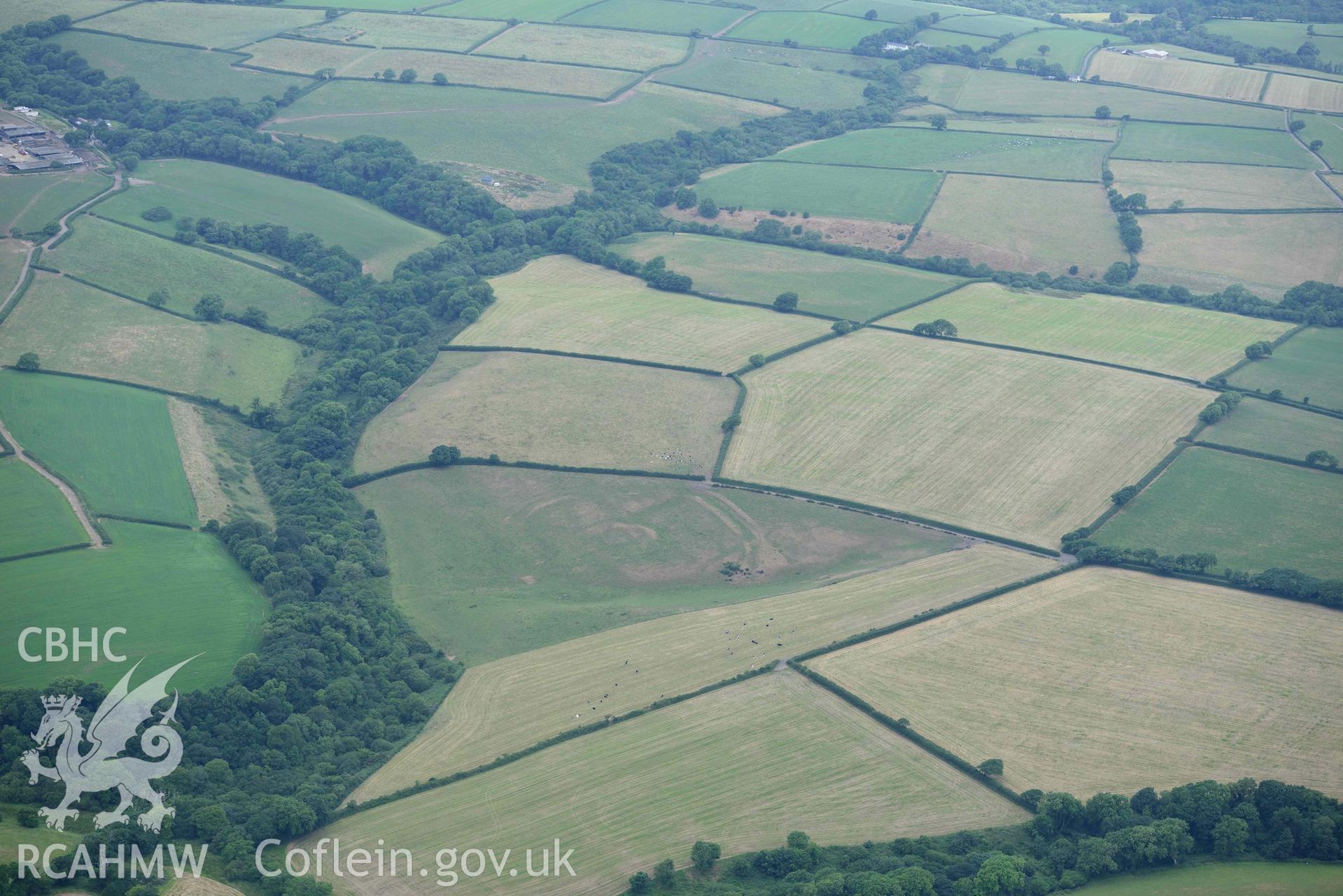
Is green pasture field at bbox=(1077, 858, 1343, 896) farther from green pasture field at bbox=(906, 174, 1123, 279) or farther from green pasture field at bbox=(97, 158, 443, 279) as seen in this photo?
green pasture field at bbox=(97, 158, 443, 279)

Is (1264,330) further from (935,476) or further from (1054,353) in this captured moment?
(935,476)

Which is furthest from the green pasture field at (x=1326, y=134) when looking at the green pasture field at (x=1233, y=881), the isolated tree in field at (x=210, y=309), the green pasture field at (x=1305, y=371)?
the isolated tree in field at (x=210, y=309)

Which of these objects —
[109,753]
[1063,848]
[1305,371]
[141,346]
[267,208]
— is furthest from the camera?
[267,208]

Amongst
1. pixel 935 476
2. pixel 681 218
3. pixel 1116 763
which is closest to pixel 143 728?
pixel 1116 763

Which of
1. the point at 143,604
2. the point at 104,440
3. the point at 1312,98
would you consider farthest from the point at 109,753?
the point at 1312,98

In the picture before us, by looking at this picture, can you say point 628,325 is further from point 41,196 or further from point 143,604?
point 41,196

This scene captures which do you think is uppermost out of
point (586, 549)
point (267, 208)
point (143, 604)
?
point (267, 208)

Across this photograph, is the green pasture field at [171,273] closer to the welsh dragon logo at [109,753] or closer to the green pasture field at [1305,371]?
the welsh dragon logo at [109,753]
